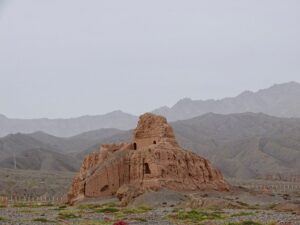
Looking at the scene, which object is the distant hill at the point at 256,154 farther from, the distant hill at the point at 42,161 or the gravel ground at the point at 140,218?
the gravel ground at the point at 140,218

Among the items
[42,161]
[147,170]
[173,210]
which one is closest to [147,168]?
[147,170]

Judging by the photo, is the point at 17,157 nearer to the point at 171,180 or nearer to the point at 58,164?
the point at 58,164

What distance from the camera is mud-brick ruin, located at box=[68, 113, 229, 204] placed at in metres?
57.6

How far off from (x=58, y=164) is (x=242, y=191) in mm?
95752

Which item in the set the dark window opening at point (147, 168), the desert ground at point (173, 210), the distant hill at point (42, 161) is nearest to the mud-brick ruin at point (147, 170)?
the dark window opening at point (147, 168)

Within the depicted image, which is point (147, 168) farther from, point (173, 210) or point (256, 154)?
point (256, 154)

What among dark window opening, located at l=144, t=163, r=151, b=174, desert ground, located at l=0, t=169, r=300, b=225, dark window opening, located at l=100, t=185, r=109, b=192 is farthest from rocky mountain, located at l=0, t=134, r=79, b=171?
dark window opening, located at l=144, t=163, r=151, b=174

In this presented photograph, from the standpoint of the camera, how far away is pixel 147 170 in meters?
59.3

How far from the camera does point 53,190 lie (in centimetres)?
9856

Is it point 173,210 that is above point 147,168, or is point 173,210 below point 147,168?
below

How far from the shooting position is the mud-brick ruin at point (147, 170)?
189 feet

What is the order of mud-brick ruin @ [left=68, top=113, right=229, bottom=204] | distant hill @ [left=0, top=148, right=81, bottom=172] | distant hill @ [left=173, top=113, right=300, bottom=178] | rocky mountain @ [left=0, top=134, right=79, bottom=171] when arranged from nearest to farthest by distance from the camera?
1. mud-brick ruin @ [left=68, top=113, right=229, bottom=204]
2. distant hill @ [left=0, top=148, right=81, bottom=172]
3. rocky mountain @ [left=0, top=134, right=79, bottom=171]
4. distant hill @ [left=173, top=113, right=300, bottom=178]

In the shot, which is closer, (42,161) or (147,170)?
(147,170)

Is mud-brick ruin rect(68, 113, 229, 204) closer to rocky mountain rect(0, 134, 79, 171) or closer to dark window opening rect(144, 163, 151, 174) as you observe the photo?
dark window opening rect(144, 163, 151, 174)
